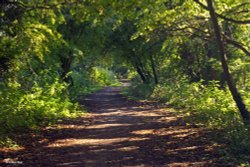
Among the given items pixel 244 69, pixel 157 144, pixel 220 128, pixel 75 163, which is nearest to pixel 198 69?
pixel 244 69

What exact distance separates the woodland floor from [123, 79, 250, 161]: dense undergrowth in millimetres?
433

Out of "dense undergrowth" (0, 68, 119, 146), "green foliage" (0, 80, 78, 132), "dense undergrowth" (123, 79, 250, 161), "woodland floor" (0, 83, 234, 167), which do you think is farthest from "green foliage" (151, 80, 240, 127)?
"green foliage" (0, 80, 78, 132)

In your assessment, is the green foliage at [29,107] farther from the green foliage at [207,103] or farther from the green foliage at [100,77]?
the green foliage at [100,77]

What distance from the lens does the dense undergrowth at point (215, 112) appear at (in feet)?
27.9

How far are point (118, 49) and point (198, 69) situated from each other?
30.3 feet

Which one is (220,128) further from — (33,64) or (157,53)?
(157,53)

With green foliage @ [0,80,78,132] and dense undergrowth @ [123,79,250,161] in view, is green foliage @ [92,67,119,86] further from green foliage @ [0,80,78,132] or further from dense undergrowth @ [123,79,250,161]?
green foliage @ [0,80,78,132]

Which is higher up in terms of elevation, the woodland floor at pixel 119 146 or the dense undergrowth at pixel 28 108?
the dense undergrowth at pixel 28 108

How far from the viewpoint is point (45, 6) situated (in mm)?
10289

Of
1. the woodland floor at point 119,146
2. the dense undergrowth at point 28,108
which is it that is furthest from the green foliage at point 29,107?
the woodland floor at point 119,146

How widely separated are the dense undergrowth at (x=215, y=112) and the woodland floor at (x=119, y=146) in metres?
0.43

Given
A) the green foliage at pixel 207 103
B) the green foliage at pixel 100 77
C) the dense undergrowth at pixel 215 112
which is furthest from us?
the green foliage at pixel 100 77

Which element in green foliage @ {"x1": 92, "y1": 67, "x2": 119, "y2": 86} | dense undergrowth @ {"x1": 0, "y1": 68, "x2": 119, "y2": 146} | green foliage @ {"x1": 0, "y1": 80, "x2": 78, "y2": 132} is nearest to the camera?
dense undergrowth @ {"x1": 0, "y1": 68, "x2": 119, "y2": 146}

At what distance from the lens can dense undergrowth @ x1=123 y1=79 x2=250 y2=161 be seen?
850cm
